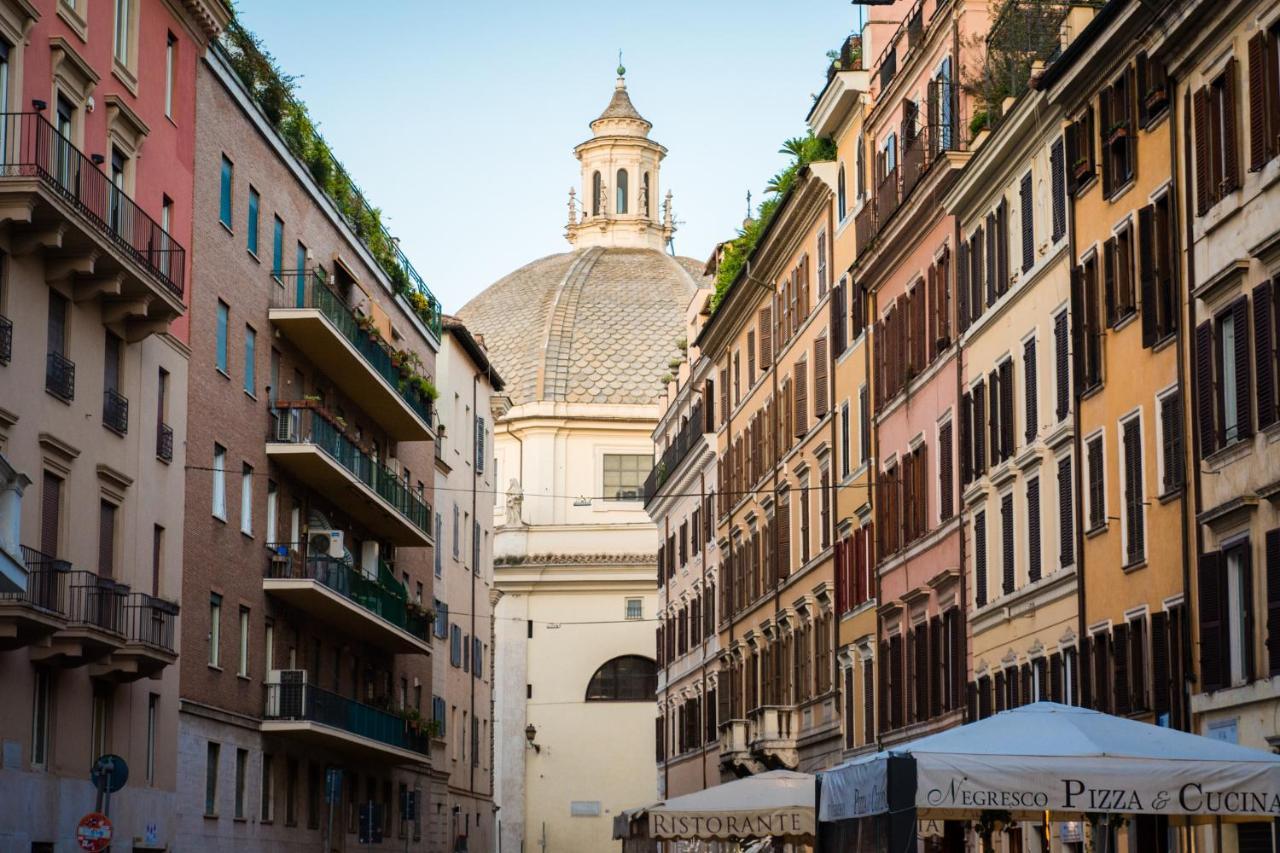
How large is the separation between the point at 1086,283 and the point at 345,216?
26.6m

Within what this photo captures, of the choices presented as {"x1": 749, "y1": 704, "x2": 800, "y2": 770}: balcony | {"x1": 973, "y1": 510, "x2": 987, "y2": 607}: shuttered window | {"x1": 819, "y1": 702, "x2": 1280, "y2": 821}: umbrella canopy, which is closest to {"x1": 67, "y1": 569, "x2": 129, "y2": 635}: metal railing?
{"x1": 973, "y1": 510, "x2": 987, "y2": 607}: shuttered window

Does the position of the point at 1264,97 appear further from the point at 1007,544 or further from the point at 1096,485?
the point at 1007,544

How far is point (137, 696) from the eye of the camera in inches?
1452

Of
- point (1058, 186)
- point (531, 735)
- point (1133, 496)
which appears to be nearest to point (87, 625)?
point (1133, 496)

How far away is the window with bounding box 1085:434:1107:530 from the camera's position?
Result: 3065 cm

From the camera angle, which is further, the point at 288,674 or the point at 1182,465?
the point at 288,674

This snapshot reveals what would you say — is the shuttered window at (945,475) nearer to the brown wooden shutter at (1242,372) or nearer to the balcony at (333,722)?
the brown wooden shutter at (1242,372)

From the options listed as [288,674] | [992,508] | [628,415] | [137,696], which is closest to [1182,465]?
[992,508]

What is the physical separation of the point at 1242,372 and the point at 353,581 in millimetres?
29715

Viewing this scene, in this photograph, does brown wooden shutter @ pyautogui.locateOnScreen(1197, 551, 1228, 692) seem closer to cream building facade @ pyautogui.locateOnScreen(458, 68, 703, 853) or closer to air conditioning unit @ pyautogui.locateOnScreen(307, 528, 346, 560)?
air conditioning unit @ pyautogui.locateOnScreen(307, 528, 346, 560)

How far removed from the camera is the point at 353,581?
169 ft

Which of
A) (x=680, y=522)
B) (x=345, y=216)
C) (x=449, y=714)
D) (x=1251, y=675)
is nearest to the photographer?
(x=1251, y=675)

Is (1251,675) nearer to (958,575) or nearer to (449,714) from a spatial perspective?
(958,575)

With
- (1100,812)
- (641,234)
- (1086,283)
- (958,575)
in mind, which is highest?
(641,234)
